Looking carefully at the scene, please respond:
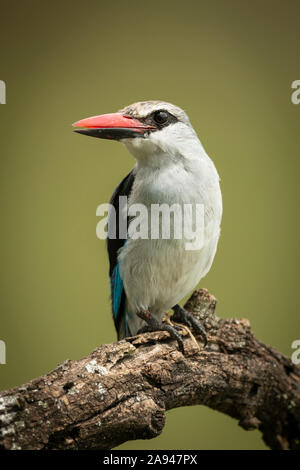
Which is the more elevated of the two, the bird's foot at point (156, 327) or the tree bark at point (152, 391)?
the bird's foot at point (156, 327)

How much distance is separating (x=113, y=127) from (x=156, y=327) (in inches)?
30.4

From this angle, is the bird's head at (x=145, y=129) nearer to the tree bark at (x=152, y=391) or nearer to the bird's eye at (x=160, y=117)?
the bird's eye at (x=160, y=117)

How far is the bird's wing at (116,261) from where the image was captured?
204 cm

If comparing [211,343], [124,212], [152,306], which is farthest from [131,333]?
[124,212]

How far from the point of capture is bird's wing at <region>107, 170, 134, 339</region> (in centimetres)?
204

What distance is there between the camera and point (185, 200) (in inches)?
72.9

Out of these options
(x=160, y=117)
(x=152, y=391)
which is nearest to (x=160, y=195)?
(x=160, y=117)

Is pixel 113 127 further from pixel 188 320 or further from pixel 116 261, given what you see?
pixel 188 320

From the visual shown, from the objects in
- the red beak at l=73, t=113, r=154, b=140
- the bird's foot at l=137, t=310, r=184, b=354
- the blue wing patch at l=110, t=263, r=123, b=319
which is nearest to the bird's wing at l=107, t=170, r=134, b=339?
the blue wing patch at l=110, t=263, r=123, b=319

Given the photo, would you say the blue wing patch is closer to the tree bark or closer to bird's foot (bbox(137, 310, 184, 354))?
bird's foot (bbox(137, 310, 184, 354))

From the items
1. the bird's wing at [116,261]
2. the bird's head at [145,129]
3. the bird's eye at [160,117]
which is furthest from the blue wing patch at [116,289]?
the bird's eye at [160,117]

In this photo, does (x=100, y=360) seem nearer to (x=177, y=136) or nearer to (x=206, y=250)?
(x=206, y=250)

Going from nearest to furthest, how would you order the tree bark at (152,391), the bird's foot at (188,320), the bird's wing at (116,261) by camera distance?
1. the tree bark at (152,391)
2. the bird's foot at (188,320)
3. the bird's wing at (116,261)

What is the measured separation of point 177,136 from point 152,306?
0.71m
